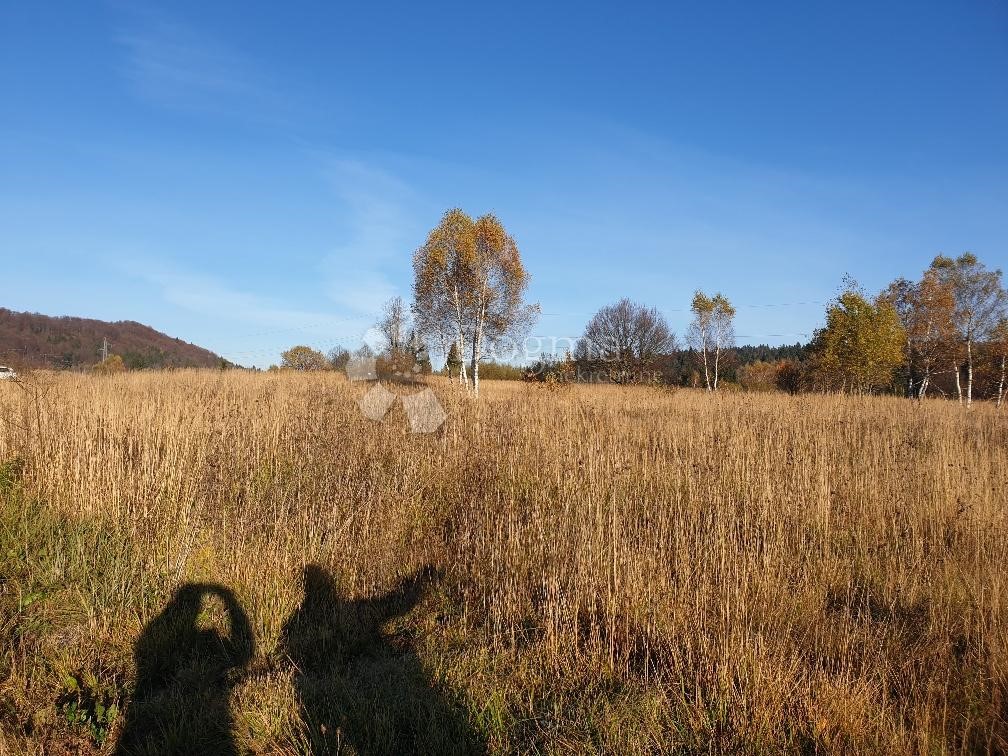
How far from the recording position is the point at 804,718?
227cm

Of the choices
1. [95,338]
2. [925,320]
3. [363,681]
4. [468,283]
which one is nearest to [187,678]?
[363,681]

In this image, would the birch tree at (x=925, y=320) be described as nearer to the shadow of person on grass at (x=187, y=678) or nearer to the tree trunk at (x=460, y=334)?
the tree trunk at (x=460, y=334)

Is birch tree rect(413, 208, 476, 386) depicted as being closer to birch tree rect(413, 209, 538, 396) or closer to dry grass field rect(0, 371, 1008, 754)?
birch tree rect(413, 209, 538, 396)

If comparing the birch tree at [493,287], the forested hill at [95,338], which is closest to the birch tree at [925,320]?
the birch tree at [493,287]

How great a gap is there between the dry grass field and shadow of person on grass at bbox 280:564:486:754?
0.01 m

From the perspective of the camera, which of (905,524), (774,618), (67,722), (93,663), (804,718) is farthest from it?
(905,524)

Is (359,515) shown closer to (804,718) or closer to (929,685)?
(804,718)

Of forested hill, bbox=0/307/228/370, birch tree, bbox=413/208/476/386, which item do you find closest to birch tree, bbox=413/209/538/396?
birch tree, bbox=413/208/476/386

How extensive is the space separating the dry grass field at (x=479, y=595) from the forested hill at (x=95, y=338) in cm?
2352

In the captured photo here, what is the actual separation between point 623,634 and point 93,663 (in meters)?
2.98

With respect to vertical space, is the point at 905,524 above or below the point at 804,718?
above

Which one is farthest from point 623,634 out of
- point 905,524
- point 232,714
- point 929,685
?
point 905,524

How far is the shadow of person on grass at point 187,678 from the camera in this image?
2.40 meters

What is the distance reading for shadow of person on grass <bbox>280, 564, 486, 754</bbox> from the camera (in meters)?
2.28
